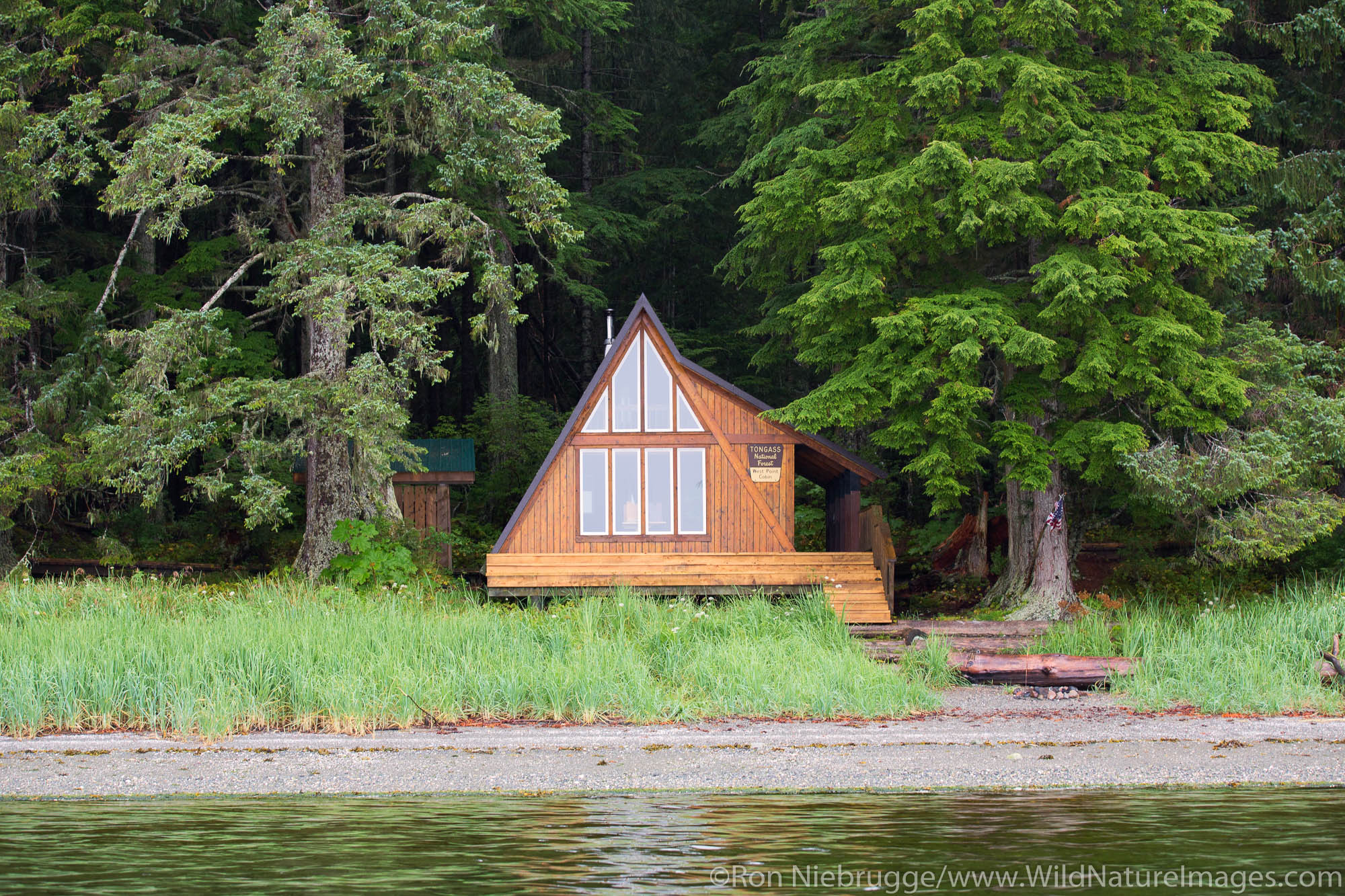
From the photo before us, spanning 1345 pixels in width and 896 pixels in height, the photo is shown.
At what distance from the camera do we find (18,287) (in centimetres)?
2022

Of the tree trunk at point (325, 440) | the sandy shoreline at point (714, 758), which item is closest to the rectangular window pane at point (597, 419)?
the tree trunk at point (325, 440)

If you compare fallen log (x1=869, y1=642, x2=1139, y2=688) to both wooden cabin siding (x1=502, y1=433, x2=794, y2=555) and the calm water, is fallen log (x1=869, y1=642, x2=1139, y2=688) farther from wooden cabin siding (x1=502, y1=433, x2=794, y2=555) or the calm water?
wooden cabin siding (x1=502, y1=433, x2=794, y2=555)

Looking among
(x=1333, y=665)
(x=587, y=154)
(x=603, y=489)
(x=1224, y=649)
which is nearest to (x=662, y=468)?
(x=603, y=489)

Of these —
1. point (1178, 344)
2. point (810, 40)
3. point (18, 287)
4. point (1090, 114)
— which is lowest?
point (1178, 344)

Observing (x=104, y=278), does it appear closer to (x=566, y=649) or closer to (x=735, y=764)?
(x=566, y=649)

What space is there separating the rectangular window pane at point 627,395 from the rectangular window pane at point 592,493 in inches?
22.2

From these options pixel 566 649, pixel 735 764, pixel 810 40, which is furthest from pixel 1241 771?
pixel 810 40

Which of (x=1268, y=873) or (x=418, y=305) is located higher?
(x=418, y=305)

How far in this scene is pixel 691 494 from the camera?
18.8 metres

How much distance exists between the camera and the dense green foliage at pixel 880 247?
15.7 meters

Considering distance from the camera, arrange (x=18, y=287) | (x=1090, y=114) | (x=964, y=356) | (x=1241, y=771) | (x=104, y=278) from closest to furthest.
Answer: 1. (x=1241, y=771)
2. (x=964, y=356)
3. (x=1090, y=114)
4. (x=18, y=287)
5. (x=104, y=278)

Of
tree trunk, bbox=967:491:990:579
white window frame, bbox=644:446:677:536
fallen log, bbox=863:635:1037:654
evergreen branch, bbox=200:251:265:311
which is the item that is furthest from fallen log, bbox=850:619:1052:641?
evergreen branch, bbox=200:251:265:311

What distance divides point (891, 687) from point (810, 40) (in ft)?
36.1

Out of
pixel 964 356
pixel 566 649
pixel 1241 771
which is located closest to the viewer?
pixel 1241 771
